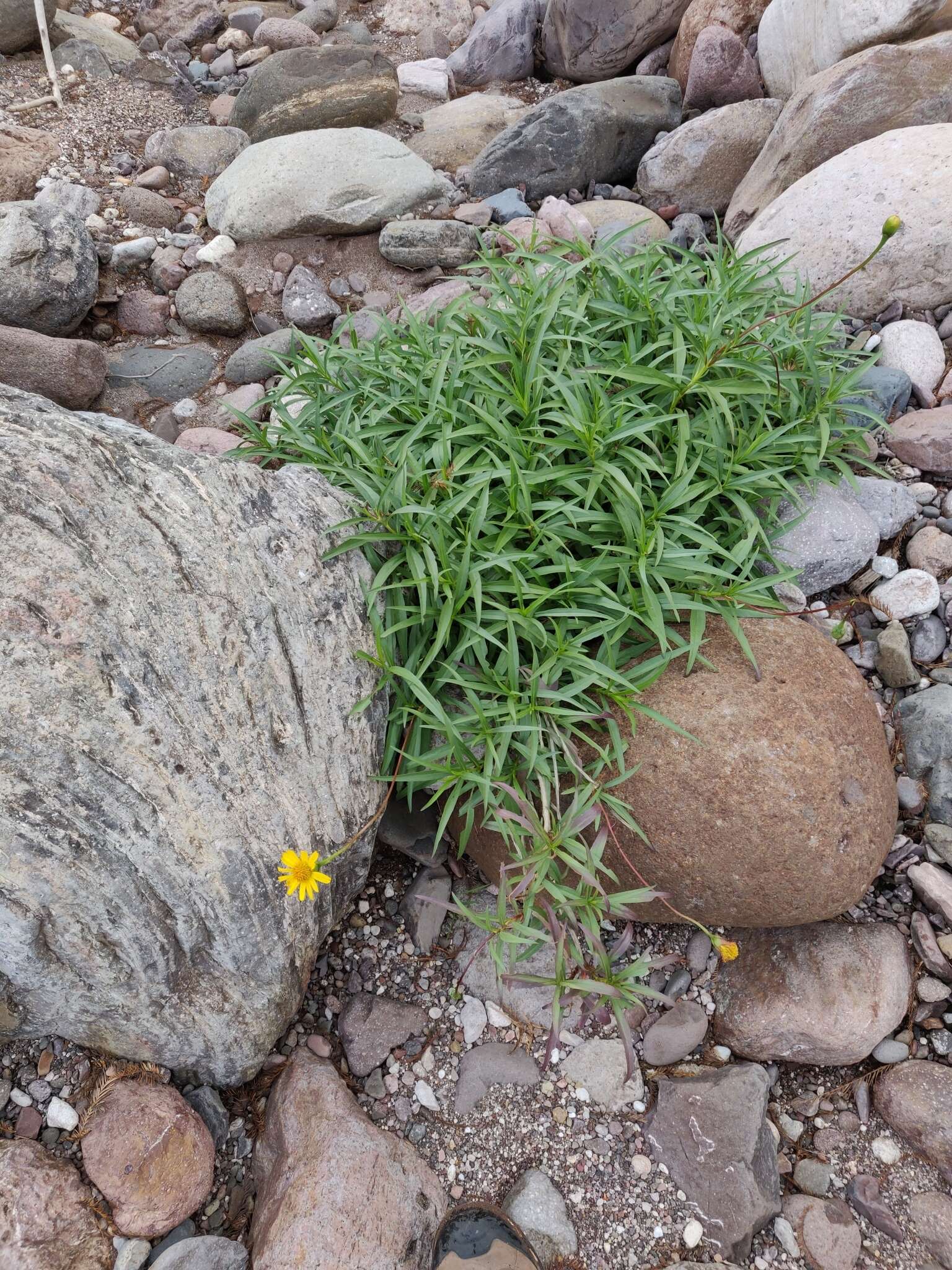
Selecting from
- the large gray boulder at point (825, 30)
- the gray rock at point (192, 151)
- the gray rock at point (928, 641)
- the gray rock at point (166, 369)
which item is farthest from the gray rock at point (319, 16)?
the gray rock at point (928, 641)

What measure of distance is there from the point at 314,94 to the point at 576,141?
5.60 ft

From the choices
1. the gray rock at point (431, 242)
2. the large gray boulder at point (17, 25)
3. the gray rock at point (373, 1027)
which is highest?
the large gray boulder at point (17, 25)

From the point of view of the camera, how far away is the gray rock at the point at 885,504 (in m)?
2.83

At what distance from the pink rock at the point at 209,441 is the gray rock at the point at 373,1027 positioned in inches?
82.0

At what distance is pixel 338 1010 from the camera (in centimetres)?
233

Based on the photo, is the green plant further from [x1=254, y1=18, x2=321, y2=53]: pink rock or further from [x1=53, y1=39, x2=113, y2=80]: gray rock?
[x1=254, y1=18, x2=321, y2=53]: pink rock

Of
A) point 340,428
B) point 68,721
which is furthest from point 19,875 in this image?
point 340,428

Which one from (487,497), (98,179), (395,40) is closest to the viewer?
(487,497)

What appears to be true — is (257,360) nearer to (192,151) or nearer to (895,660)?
(192,151)

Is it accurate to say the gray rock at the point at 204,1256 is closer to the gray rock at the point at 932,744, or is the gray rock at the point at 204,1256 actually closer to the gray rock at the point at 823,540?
the gray rock at the point at 932,744

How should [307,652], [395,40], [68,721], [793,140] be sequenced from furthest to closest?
→ [395,40], [793,140], [307,652], [68,721]

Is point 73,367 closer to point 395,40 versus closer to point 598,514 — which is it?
point 598,514

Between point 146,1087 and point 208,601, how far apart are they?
3.80 ft

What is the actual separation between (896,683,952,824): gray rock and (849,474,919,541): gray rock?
23.7 inches
